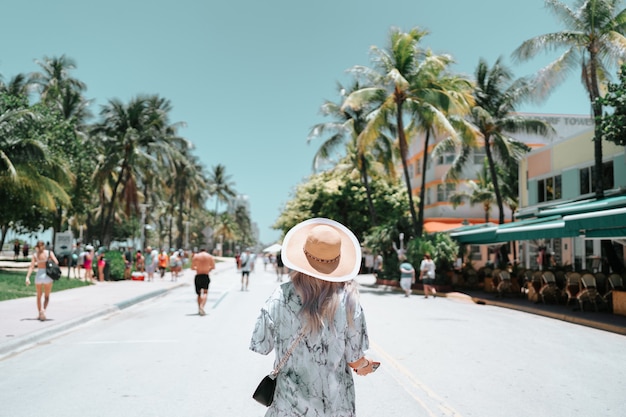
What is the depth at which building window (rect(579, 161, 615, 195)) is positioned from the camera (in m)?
22.5

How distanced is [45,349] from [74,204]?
3038 cm

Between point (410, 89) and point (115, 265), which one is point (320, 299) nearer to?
point (410, 89)

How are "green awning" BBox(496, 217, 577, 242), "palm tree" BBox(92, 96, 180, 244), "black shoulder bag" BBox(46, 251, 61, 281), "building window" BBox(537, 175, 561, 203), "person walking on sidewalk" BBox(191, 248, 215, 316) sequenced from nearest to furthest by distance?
"black shoulder bag" BBox(46, 251, 61, 281) → "person walking on sidewalk" BBox(191, 248, 215, 316) → "green awning" BBox(496, 217, 577, 242) → "building window" BBox(537, 175, 561, 203) → "palm tree" BBox(92, 96, 180, 244)

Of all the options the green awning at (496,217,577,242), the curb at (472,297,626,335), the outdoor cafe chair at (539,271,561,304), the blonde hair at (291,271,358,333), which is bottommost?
the curb at (472,297,626,335)

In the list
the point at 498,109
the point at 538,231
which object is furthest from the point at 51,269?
the point at 498,109

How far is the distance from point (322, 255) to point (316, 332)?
41cm

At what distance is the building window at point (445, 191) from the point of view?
148 feet

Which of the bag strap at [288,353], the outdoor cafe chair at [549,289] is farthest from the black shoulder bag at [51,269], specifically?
the outdoor cafe chair at [549,289]

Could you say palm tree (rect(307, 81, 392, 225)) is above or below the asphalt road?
above

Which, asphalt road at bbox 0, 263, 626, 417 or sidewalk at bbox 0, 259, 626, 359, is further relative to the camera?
sidewalk at bbox 0, 259, 626, 359

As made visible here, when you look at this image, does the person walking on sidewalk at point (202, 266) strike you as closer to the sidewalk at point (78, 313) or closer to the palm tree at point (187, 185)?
the sidewalk at point (78, 313)

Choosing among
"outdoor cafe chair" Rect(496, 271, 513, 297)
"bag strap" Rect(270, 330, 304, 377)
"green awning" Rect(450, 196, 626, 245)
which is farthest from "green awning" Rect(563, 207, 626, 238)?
"bag strap" Rect(270, 330, 304, 377)

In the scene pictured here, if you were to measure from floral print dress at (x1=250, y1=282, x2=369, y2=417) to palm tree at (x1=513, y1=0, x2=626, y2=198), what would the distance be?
18945mm

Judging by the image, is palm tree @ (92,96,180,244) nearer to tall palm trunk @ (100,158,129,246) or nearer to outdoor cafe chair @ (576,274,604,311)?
tall palm trunk @ (100,158,129,246)
